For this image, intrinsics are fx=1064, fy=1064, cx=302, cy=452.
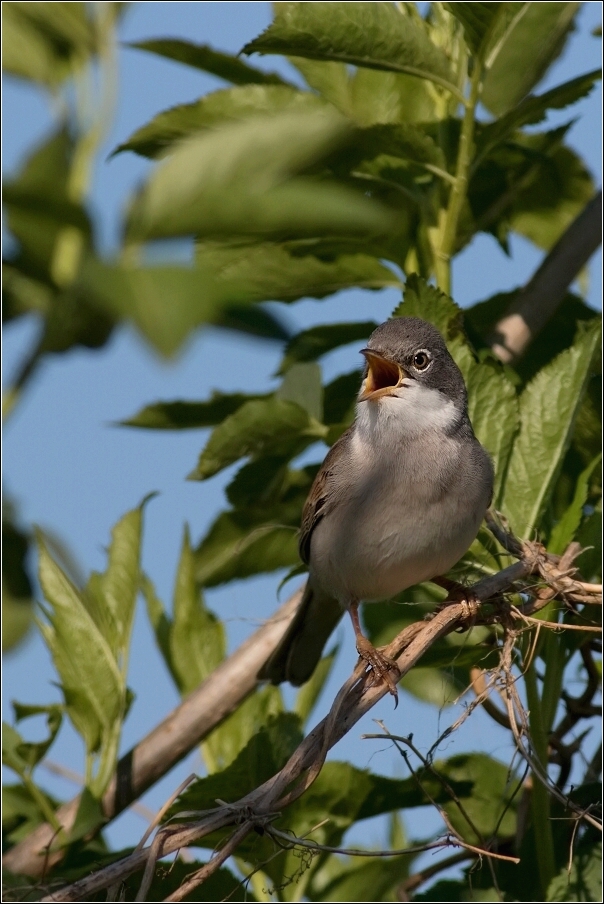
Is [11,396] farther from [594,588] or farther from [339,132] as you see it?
[594,588]

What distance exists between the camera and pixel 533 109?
131 inches

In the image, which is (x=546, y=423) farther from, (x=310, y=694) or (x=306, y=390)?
(x=310, y=694)

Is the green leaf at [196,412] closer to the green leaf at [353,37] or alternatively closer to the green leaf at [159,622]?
the green leaf at [159,622]

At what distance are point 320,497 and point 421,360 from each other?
623 millimetres

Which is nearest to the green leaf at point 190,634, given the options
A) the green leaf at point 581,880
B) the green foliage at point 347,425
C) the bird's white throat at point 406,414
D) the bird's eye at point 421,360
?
the green foliage at point 347,425

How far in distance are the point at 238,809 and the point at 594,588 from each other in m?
1.23

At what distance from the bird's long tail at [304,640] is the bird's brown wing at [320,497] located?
0.77 ft

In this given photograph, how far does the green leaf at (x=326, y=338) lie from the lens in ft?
12.6

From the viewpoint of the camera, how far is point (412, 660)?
8.28 ft

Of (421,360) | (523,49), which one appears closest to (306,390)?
(421,360)

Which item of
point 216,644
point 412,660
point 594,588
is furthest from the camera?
point 216,644

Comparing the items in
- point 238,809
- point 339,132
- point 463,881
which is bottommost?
point 463,881

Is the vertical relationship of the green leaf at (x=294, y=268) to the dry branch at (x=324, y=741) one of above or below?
above

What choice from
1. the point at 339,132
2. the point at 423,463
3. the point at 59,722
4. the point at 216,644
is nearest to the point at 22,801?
the point at 59,722
